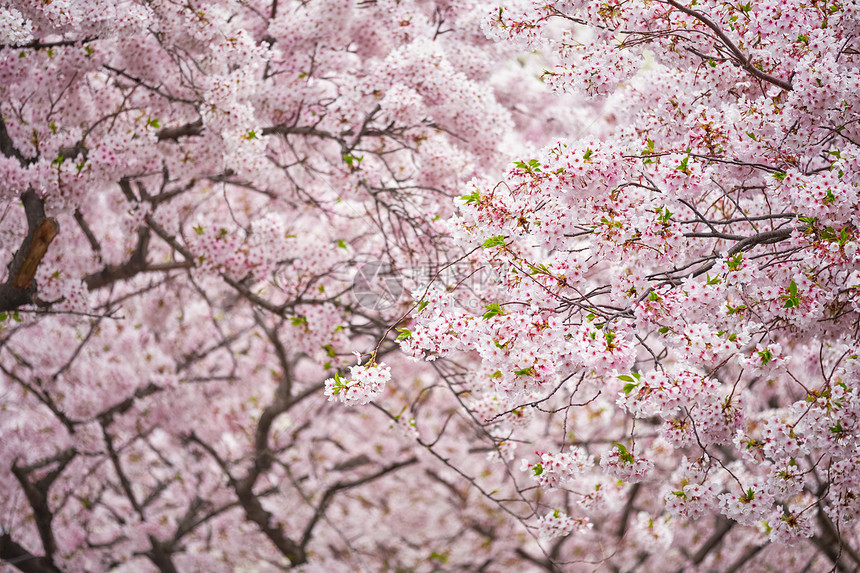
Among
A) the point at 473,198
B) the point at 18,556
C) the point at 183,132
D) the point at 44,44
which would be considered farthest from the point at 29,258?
the point at 18,556

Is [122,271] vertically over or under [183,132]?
under

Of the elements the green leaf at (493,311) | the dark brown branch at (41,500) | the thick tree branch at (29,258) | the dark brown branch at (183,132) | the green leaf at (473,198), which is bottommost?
the green leaf at (493,311)

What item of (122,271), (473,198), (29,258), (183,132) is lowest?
(473,198)

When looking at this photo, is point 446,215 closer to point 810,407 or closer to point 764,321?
point 764,321

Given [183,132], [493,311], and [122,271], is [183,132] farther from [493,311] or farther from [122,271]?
[493,311]

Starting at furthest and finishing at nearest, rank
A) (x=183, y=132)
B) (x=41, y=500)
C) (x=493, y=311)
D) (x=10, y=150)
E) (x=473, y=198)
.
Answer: (x=41, y=500)
(x=183, y=132)
(x=10, y=150)
(x=473, y=198)
(x=493, y=311)

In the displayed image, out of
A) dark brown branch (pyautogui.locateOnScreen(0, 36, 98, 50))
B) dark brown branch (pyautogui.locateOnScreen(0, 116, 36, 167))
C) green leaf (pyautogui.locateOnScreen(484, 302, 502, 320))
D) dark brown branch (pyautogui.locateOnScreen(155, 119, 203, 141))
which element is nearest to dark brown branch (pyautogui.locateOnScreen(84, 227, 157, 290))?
dark brown branch (pyautogui.locateOnScreen(155, 119, 203, 141))

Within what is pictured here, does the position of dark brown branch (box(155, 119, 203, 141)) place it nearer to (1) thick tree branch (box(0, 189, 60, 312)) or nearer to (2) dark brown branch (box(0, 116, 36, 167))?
(2) dark brown branch (box(0, 116, 36, 167))

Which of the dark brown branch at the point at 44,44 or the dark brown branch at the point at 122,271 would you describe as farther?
the dark brown branch at the point at 122,271

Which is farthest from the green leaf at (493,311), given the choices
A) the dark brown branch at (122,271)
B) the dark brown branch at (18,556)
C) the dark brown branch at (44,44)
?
the dark brown branch at (18,556)

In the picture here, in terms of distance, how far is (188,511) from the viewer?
370 inches

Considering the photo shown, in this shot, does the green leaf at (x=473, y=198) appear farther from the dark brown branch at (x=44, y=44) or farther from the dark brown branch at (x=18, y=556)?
the dark brown branch at (x=18, y=556)

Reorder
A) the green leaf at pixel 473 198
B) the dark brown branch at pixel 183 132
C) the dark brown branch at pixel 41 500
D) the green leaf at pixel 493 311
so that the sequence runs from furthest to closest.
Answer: the dark brown branch at pixel 41 500 → the dark brown branch at pixel 183 132 → the green leaf at pixel 473 198 → the green leaf at pixel 493 311

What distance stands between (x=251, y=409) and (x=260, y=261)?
5300mm
